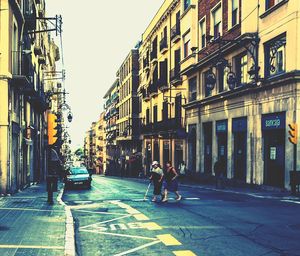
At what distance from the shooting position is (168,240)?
976 cm

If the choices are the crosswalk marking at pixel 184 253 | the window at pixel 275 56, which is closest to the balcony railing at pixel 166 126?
the window at pixel 275 56

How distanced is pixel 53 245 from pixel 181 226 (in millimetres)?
3721

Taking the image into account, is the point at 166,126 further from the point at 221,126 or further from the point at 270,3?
the point at 270,3

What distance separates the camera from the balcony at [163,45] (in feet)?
153

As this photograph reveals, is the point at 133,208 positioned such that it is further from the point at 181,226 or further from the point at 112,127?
the point at 112,127

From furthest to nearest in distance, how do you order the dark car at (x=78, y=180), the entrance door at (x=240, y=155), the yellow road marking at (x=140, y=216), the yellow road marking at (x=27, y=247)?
the dark car at (x=78, y=180) < the entrance door at (x=240, y=155) < the yellow road marking at (x=140, y=216) < the yellow road marking at (x=27, y=247)

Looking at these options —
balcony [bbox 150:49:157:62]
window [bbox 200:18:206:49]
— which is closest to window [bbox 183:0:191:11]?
window [bbox 200:18:206:49]

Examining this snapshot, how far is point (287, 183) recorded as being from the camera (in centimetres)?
2175

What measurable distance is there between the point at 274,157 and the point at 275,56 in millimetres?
5188

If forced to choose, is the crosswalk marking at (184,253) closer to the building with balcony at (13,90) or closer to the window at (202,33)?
the building with balcony at (13,90)

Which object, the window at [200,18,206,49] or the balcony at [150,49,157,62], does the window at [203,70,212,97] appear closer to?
the window at [200,18,206,49]

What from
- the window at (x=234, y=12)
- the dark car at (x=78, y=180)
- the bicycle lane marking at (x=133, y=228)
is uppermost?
the window at (x=234, y=12)

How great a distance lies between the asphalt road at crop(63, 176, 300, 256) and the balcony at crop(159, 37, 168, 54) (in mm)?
31686

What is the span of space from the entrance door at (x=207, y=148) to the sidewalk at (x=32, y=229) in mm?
19162
